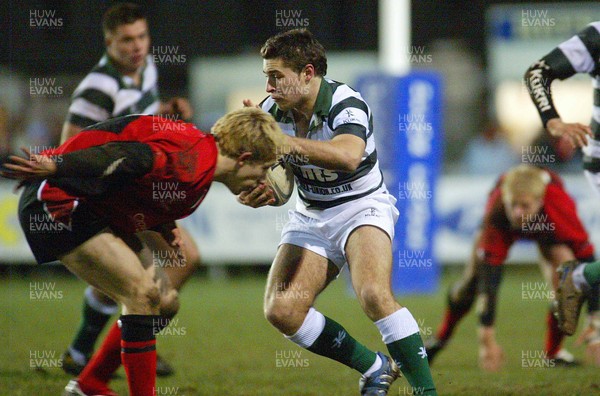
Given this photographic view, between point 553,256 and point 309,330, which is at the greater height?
point 309,330

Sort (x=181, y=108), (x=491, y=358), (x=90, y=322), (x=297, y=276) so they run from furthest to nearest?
(x=491, y=358)
(x=90, y=322)
(x=181, y=108)
(x=297, y=276)

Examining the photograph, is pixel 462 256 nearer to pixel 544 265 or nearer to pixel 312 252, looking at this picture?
pixel 544 265

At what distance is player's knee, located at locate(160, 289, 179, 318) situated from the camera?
520 centimetres

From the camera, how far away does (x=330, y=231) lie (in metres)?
5.01

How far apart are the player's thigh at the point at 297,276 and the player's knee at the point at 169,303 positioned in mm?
614

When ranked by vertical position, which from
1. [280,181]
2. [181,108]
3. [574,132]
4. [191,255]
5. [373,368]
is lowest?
[373,368]

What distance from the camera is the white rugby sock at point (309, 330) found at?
16.1 ft

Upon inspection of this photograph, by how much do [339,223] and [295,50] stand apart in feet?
3.15

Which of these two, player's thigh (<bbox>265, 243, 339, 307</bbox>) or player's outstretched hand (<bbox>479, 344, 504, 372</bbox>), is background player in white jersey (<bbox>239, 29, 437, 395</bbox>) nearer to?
player's thigh (<bbox>265, 243, 339, 307</bbox>)

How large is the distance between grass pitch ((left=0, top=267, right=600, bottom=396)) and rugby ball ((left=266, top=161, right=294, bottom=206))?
1.26 metres

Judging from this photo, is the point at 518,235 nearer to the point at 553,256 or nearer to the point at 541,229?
the point at 541,229

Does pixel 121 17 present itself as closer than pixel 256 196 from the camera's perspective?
No

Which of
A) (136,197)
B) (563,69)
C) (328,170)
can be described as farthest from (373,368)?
(563,69)

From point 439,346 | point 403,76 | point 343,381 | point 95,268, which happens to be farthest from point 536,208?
point 403,76
